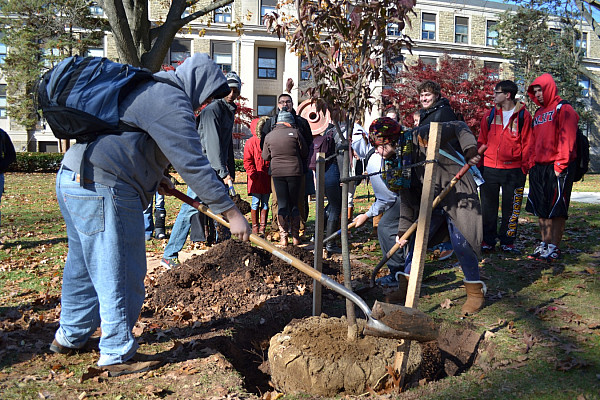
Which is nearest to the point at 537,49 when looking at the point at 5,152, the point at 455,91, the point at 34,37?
the point at 455,91

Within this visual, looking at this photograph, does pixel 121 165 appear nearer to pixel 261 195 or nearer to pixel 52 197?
pixel 261 195

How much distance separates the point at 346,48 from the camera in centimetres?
364

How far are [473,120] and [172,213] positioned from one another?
715 inches

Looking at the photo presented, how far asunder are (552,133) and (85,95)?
5187 mm

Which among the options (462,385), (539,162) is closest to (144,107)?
(462,385)

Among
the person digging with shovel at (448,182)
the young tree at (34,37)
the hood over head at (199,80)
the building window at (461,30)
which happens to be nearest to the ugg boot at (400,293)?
the person digging with shovel at (448,182)

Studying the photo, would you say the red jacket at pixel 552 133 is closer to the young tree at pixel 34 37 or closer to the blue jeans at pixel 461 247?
the blue jeans at pixel 461 247

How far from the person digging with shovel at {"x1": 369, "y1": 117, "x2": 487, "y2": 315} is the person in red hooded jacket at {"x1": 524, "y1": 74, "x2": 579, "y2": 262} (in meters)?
2.11

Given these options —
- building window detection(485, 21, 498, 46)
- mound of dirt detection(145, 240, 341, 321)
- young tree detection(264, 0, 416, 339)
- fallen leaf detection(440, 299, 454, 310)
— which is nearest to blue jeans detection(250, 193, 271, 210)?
mound of dirt detection(145, 240, 341, 321)

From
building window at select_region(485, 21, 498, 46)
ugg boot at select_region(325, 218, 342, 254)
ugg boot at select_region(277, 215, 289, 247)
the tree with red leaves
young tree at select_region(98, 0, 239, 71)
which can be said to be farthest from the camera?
building window at select_region(485, 21, 498, 46)

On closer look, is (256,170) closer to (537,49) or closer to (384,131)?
(384,131)

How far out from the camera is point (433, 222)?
456 centimetres

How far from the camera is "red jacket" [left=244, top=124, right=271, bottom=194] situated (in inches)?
317

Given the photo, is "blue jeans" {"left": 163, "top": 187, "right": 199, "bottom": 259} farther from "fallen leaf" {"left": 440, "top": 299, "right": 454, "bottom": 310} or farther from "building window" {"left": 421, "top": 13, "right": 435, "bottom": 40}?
"building window" {"left": 421, "top": 13, "right": 435, "bottom": 40}
